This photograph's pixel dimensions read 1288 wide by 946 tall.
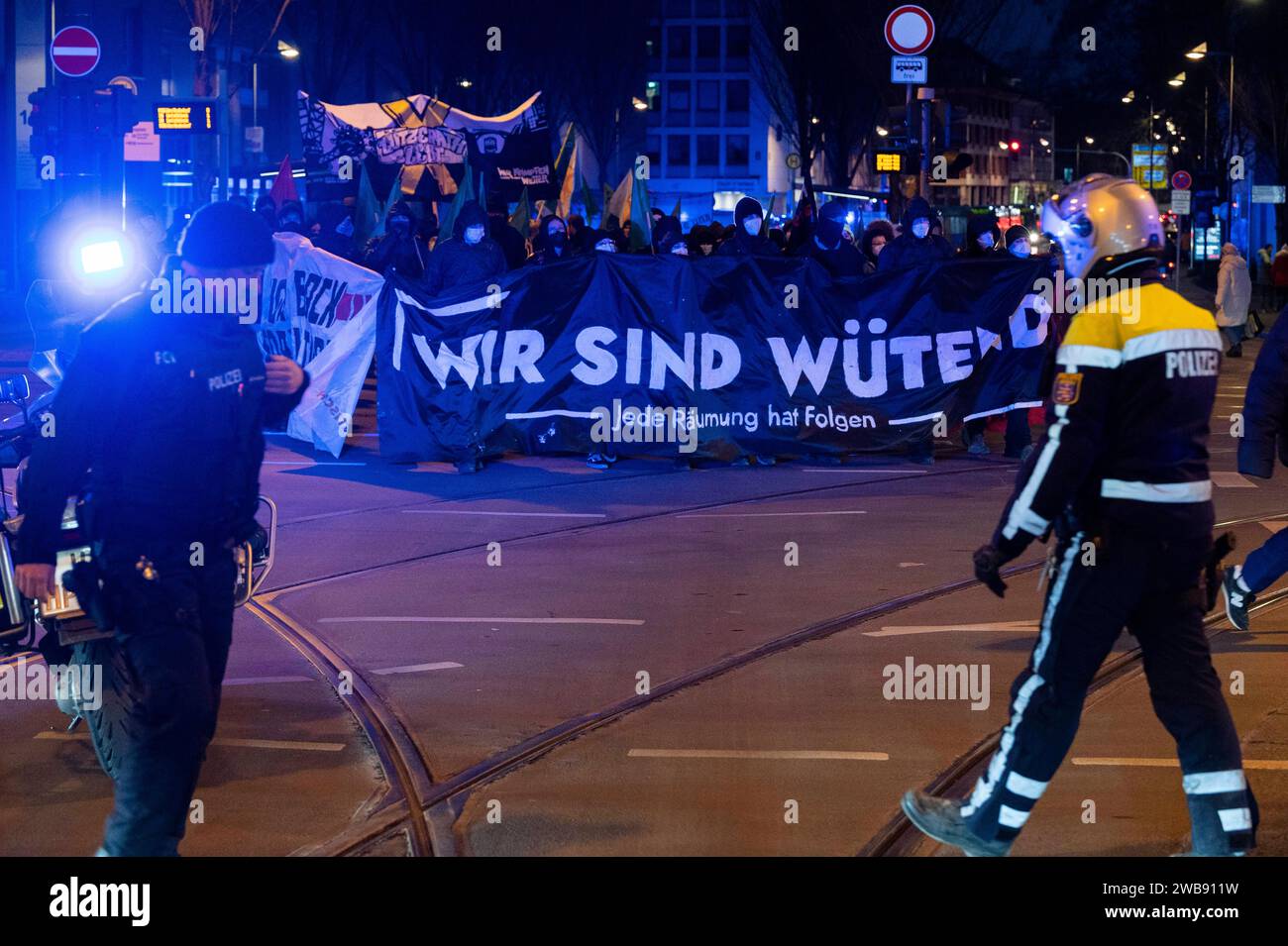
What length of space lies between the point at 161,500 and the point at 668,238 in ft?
48.1

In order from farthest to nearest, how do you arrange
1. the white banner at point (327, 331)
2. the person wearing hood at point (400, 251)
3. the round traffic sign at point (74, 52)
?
the round traffic sign at point (74, 52)
the person wearing hood at point (400, 251)
the white banner at point (327, 331)

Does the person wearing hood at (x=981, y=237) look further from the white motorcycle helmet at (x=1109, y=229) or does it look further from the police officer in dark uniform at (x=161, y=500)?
the police officer in dark uniform at (x=161, y=500)

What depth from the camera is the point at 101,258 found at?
682 cm

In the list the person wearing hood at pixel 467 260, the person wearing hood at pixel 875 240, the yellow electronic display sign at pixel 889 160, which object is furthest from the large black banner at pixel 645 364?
the yellow electronic display sign at pixel 889 160

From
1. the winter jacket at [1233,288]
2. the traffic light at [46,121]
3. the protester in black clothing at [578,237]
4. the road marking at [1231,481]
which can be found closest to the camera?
the road marking at [1231,481]

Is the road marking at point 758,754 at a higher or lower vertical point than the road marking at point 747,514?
lower

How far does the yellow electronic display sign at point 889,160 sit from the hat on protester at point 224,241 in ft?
60.1

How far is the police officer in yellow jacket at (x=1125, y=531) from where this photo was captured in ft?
15.3

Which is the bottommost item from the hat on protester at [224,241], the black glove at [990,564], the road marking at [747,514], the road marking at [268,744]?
the road marking at [268,744]

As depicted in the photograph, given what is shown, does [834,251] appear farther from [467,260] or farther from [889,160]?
[889,160]

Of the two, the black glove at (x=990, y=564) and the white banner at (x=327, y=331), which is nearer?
the black glove at (x=990, y=564)

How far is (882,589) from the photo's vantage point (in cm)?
939

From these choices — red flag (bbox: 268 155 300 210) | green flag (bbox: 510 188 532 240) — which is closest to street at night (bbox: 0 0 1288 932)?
green flag (bbox: 510 188 532 240)
